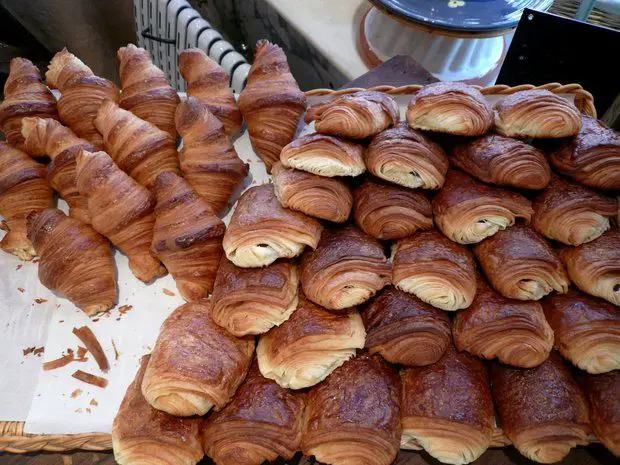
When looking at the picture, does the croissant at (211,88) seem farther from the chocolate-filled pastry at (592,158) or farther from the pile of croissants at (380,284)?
the chocolate-filled pastry at (592,158)

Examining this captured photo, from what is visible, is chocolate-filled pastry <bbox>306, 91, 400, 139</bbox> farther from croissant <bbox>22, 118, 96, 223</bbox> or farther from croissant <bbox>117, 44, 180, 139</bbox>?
croissant <bbox>22, 118, 96, 223</bbox>

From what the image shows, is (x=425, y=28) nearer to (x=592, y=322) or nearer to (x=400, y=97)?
(x=400, y=97)

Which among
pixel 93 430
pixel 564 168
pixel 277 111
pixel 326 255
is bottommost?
pixel 93 430

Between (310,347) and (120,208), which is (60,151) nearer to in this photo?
(120,208)

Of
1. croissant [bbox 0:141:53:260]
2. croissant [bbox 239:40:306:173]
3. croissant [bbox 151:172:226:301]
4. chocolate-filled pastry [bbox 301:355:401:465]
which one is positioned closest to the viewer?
chocolate-filled pastry [bbox 301:355:401:465]

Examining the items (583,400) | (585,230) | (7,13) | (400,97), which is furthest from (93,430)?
(7,13)

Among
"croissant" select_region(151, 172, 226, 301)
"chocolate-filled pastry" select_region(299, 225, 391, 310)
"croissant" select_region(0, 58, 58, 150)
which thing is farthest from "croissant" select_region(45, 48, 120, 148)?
"chocolate-filled pastry" select_region(299, 225, 391, 310)
